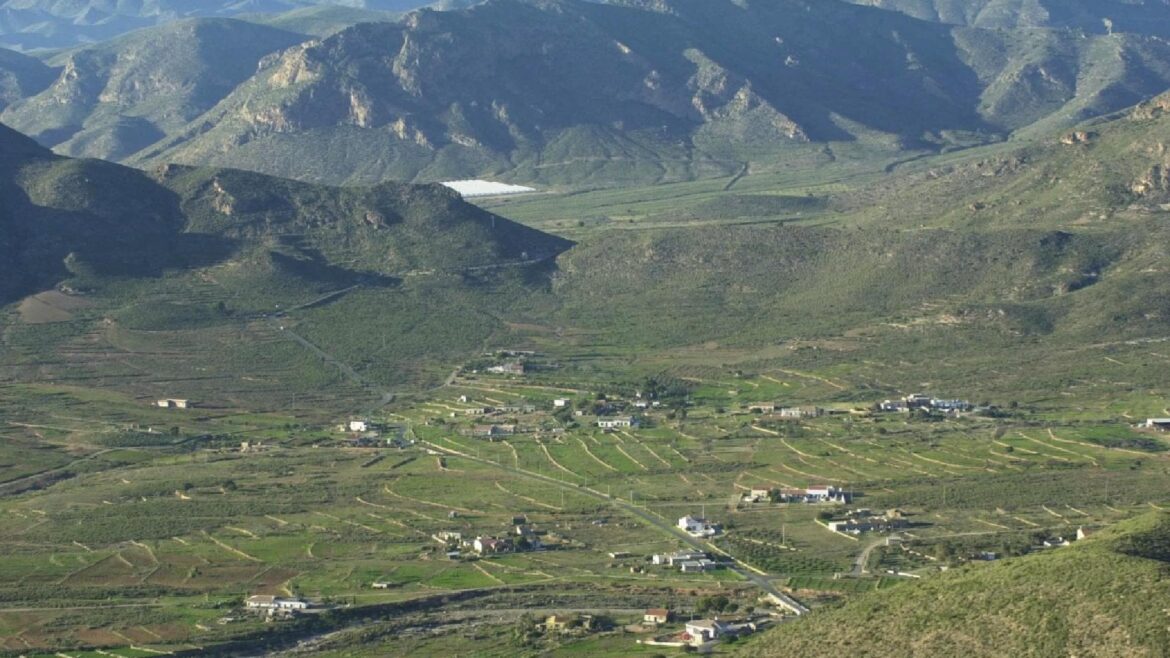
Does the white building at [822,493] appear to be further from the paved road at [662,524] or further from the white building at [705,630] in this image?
the white building at [705,630]

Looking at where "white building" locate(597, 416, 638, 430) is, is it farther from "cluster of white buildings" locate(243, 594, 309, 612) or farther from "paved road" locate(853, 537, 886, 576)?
"cluster of white buildings" locate(243, 594, 309, 612)

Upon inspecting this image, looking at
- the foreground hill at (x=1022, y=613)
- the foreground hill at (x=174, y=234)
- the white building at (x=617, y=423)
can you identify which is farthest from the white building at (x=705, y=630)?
the foreground hill at (x=174, y=234)

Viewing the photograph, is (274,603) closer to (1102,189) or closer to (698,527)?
(698,527)

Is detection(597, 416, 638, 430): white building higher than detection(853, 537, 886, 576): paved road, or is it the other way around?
detection(853, 537, 886, 576): paved road

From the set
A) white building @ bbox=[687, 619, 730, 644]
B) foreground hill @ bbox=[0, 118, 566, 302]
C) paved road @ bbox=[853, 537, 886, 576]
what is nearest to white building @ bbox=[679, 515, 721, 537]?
paved road @ bbox=[853, 537, 886, 576]

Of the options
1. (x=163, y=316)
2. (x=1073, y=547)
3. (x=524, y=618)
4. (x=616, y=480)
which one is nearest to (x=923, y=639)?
(x=1073, y=547)

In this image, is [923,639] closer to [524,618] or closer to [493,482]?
[524,618]
